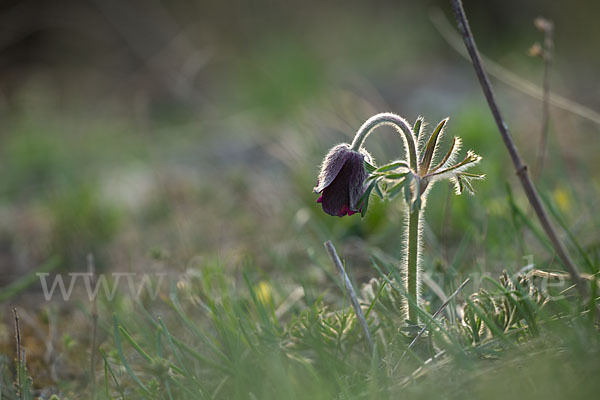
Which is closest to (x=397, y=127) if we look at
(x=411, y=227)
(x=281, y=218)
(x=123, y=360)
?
(x=411, y=227)

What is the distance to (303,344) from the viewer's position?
51.2 inches

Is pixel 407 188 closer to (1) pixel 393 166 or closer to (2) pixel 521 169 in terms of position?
(1) pixel 393 166

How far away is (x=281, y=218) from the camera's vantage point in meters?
2.44

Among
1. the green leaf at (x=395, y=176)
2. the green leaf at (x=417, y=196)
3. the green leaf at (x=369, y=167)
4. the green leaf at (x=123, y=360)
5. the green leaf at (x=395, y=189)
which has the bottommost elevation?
the green leaf at (x=123, y=360)

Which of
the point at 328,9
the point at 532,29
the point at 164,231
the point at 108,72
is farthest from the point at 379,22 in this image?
the point at 164,231

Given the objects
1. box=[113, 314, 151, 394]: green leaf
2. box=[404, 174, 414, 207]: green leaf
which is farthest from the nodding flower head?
box=[113, 314, 151, 394]: green leaf

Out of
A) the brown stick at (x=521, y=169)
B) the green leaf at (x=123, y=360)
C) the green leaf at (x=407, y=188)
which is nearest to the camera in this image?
the brown stick at (x=521, y=169)

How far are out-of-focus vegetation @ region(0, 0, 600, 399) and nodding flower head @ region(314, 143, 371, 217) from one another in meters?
0.18

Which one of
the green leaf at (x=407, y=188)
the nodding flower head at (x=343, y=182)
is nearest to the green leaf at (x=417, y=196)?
the green leaf at (x=407, y=188)

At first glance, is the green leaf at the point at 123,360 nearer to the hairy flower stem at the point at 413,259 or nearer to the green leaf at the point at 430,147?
the hairy flower stem at the point at 413,259

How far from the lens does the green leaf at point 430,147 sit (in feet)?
3.79

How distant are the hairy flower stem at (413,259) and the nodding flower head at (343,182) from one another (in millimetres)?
121

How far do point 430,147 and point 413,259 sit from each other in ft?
0.79

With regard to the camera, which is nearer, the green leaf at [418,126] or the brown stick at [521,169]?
the brown stick at [521,169]
